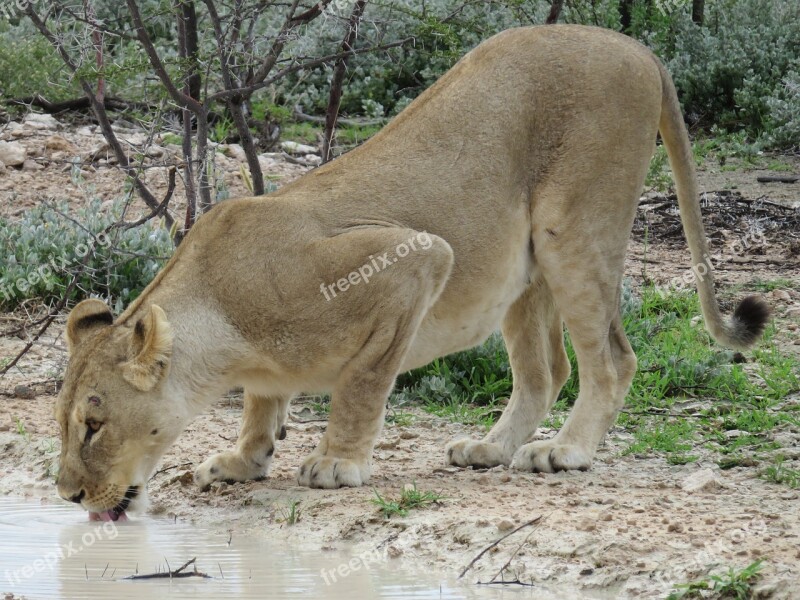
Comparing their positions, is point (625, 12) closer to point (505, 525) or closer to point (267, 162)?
point (267, 162)

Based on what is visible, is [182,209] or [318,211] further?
[182,209]

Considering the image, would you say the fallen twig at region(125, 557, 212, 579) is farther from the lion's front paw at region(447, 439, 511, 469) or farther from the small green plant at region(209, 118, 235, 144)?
the small green plant at region(209, 118, 235, 144)

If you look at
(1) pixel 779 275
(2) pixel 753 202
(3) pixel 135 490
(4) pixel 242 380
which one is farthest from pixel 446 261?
(2) pixel 753 202

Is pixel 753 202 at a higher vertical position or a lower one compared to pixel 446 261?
lower

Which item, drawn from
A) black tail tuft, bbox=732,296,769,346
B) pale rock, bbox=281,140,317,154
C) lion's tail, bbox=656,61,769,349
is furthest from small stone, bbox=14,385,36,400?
pale rock, bbox=281,140,317,154

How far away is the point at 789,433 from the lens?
6.18 meters

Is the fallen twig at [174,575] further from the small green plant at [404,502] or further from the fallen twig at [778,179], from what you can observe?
the fallen twig at [778,179]

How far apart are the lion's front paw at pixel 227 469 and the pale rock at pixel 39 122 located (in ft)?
21.6

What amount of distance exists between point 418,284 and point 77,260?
3654 mm

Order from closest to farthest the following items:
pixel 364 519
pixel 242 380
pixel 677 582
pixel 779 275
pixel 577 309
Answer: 1. pixel 677 582
2. pixel 364 519
3. pixel 242 380
4. pixel 577 309
5. pixel 779 275

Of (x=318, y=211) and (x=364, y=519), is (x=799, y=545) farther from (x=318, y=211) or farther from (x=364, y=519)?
(x=318, y=211)

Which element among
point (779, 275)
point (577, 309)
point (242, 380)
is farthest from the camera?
point (779, 275)

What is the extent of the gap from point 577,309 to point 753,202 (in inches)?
193

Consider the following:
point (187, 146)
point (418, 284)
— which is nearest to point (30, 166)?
point (187, 146)
